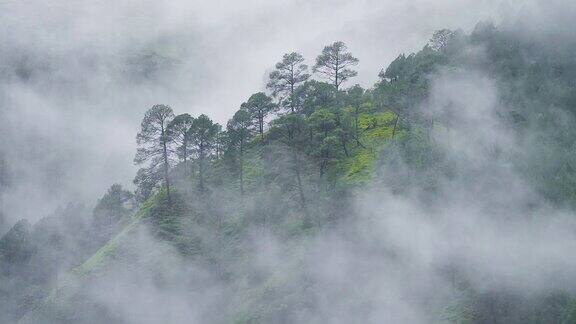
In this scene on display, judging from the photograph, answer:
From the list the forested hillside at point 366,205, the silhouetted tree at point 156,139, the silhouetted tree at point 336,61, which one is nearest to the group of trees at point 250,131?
the silhouetted tree at point 156,139

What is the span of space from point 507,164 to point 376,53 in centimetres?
10118

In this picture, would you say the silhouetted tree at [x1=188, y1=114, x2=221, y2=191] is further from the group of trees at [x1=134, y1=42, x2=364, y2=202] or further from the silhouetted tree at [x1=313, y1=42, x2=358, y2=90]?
the silhouetted tree at [x1=313, y1=42, x2=358, y2=90]

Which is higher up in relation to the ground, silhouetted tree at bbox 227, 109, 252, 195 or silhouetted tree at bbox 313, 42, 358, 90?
silhouetted tree at bbox 313, 42, 358, 90

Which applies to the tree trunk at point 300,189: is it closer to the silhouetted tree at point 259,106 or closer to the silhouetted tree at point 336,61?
the silhouetted tree at point 259,106

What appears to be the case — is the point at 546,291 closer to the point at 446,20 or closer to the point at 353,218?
the point at 353,218

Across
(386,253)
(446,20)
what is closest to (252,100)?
(386,253)

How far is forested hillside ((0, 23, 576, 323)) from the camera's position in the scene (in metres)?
49.8

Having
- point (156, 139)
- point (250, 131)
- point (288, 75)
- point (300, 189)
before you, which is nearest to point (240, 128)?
point (250, 131)

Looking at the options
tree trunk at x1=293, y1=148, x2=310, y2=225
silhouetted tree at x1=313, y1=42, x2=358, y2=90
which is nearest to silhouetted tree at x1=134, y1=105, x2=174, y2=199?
tree trunk at x1=293, y1=148, x2=310, y2=225

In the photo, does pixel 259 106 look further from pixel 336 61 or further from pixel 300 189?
pixel 336 61

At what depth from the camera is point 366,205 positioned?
60.5 metres

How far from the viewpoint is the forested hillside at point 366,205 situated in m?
49.8

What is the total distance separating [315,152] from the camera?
220ft

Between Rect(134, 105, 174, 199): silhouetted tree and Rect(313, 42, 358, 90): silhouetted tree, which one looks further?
Rect(313, 42, 358, 90): silhouetted tree
